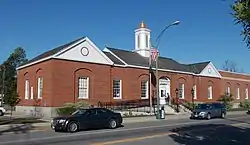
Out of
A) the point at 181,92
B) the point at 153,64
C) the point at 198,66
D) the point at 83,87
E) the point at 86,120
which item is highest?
the point at 198,66

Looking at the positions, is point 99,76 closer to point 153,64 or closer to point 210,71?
point 153,64

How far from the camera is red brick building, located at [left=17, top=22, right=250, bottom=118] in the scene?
35.7m

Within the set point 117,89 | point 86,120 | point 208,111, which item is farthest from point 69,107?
point 208,111

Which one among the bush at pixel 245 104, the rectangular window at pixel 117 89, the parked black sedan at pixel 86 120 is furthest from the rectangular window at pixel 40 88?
the bush at pixel 245 104

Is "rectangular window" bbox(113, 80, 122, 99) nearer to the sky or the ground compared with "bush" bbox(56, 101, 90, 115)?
nearer to the sky

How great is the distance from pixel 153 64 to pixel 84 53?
13.2 metres

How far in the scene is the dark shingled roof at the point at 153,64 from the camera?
149 feet

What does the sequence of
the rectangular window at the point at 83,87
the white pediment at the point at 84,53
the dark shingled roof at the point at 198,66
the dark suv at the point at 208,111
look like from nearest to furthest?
the dark suv at the point at 208,111
the white pediment at the point at 84,53
the rectangular window at the point at 83,87
the dark shingled roof at the point at 198,66

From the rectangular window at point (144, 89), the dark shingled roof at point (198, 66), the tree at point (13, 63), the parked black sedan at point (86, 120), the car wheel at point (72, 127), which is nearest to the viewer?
the car wheel at point (72, 127)

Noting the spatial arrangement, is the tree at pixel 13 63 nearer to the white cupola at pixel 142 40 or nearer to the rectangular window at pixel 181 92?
the white cupola at pixel 142 40

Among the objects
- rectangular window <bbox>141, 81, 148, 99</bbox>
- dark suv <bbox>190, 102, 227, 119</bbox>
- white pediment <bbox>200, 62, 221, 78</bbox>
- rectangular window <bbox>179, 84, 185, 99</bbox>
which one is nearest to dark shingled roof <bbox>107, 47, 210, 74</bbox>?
white pediment <bbox>200, 62, 221, 78</bbox>

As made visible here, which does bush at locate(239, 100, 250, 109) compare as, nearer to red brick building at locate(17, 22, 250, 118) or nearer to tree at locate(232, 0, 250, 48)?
red brick building at locate(17, 22, 250, 118)

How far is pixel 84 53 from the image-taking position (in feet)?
123

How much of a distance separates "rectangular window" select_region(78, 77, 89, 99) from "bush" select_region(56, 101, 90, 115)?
2025 millimetres
